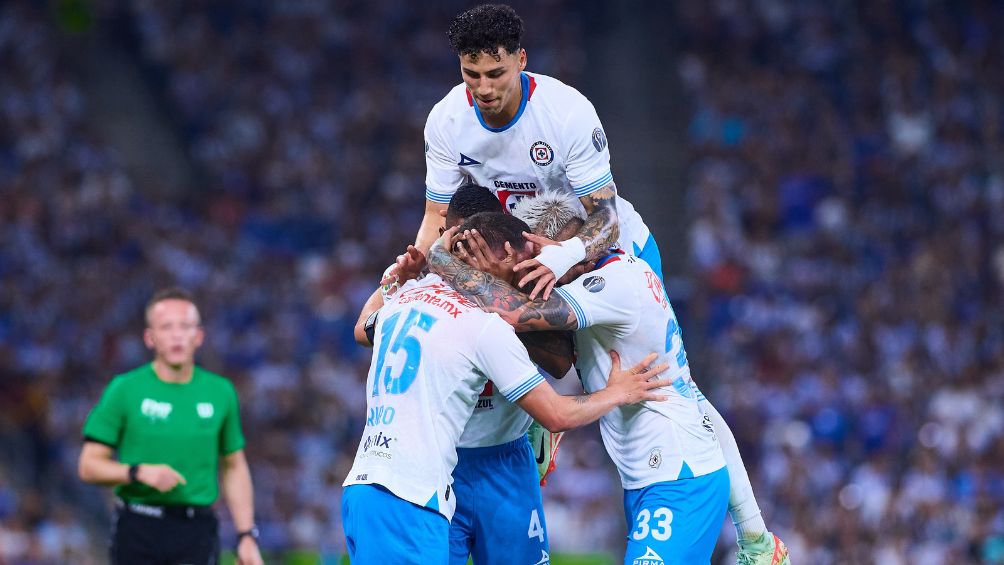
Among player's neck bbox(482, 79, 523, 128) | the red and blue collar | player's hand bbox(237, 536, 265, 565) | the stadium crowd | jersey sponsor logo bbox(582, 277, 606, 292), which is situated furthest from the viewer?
the stadium crowd

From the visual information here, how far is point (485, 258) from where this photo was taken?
6145 millimetres

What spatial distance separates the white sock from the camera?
22.5ft

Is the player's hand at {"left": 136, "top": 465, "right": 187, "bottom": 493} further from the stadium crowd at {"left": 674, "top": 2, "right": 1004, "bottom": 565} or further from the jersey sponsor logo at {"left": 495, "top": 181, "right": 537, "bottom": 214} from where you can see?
the stadium crowd at {"left": 674, "top": 2, "right": 1004, "bottom": 565}

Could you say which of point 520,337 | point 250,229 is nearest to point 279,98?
point 250,229

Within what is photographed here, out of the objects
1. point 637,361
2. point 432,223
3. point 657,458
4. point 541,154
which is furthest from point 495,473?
point 541,154

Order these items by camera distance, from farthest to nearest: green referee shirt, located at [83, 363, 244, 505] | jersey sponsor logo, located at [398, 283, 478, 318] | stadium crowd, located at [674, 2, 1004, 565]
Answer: stadium crowd, located at [674, 2, 1004, 565], green referee shirt, located at [83, 363, 244, 505], jersey sponsor logo, located at [398, 283, 478, 318]

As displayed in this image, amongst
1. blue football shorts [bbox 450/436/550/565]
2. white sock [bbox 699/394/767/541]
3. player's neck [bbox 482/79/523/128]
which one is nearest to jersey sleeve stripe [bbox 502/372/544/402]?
blue football shorts [bbox 450/436/550/565]

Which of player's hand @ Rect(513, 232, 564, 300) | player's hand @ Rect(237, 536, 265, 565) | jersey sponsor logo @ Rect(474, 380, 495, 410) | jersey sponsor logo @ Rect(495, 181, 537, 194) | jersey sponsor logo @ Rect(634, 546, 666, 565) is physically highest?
jersey sponsor logo @ Rect(495, 181, 537, 194)

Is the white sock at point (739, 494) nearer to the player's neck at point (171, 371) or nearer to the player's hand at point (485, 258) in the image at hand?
the player's hand at point (485, 258)

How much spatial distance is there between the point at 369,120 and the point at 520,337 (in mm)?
15372

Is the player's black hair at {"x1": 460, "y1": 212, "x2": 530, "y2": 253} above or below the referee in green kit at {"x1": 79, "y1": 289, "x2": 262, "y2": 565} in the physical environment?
above

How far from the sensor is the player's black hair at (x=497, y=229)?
20.1 feet

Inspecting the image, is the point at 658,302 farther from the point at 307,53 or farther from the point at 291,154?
the point at 307,53

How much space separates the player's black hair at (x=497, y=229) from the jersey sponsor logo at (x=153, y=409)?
335 cm
